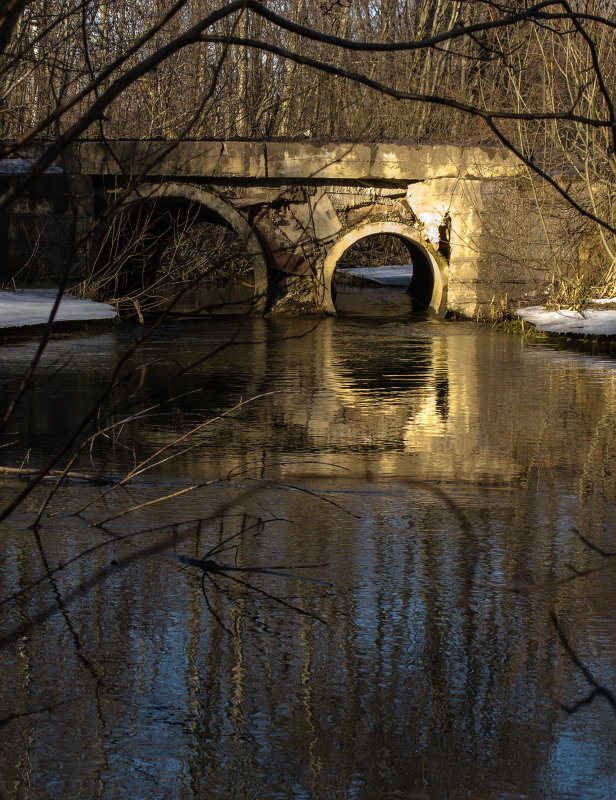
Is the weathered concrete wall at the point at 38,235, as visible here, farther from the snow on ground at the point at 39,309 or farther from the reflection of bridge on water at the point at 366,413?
the reflection of bridge on water at the point at 366,413

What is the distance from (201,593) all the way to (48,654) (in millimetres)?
708

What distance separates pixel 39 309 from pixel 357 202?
16.7 ft

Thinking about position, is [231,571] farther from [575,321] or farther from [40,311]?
[575,321]

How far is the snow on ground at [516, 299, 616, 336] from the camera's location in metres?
14.1

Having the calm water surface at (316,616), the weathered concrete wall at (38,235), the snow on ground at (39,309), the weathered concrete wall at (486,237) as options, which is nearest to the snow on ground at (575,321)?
the weathered concrete wall at (486,237)

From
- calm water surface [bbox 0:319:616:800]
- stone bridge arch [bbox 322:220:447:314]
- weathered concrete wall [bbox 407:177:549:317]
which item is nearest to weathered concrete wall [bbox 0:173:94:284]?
stone bridge arch [bbox 322:220:447:314]

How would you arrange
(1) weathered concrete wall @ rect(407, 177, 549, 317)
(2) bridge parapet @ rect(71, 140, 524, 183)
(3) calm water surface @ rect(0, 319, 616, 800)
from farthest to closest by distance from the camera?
(2) bridge parapet @ rect(71, 140, 524, 183) < (1) weathered concrete wall @ rect(407, 177, 549, 317) < (3) calm water surface @ rect(0, 319, 616, 800)

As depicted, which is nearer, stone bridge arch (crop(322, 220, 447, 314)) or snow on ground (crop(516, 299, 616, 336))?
snow on ground (crop(516, 299, 616, 336))

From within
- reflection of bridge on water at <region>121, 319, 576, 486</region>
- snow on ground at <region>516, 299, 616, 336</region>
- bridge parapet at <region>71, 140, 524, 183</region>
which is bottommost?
reflection of bridge on water at <region>121, 319, 576, 486</region>

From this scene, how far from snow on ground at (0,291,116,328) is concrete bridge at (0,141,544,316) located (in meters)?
0.92

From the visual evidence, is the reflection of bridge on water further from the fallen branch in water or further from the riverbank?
the riverbank

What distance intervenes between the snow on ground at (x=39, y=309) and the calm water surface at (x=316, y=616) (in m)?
6.53


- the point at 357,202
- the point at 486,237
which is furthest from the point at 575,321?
the point at 357,202

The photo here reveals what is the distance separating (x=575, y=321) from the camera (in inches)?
578
